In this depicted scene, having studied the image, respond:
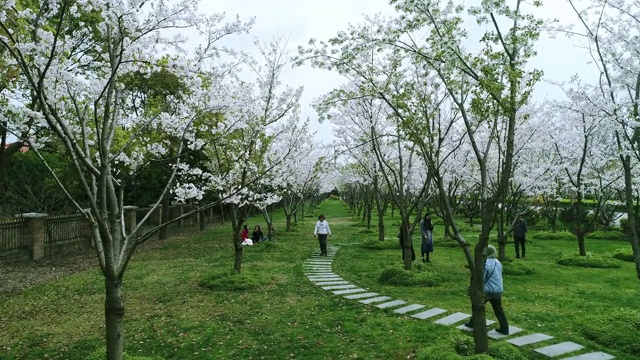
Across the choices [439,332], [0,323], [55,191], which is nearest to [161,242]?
[55,191]

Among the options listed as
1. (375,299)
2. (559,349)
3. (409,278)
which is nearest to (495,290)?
(559,349)

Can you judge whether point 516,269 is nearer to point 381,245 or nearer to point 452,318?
point 452,318

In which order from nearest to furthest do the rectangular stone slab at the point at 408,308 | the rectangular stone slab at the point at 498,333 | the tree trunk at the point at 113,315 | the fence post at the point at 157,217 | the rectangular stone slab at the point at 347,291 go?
the tree trunk at the point at 113,315
the rectangular stone slab at the point at 498,333
the rectangular stone slab at the point at 408,308
the rectangular stone slab at the point at 347,291
the fence post at the point at 157,217

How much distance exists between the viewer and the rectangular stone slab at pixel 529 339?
717cm

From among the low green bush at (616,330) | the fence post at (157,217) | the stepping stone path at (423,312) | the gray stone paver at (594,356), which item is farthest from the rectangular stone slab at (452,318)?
the fence post at (157,217)

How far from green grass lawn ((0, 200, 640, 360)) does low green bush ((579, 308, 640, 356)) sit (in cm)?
5

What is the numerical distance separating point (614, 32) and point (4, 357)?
11.1m

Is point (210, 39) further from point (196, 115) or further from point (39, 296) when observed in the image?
point (39, 296)

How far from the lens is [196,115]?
5844mm

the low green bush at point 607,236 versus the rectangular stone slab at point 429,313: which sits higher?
the low green bush at point 607,236

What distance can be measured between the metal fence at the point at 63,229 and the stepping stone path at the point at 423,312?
10798 mm

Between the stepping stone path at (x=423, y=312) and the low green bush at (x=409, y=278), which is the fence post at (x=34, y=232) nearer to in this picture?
the stepping stone path at (x=423, y=312)

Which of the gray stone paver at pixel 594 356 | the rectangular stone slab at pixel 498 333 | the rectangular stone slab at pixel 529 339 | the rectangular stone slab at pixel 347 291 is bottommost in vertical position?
the gray stone paver at pixel 594 356

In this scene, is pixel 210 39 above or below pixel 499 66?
above
